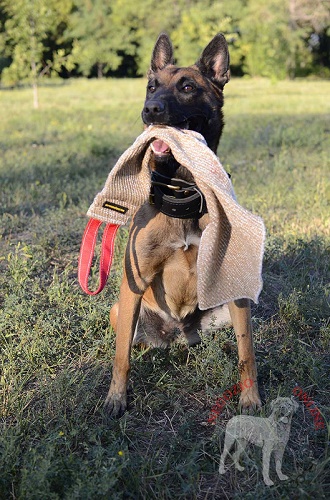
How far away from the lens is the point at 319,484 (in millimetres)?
1867

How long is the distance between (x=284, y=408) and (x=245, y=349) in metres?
0.35

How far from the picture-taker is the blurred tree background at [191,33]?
2891cm

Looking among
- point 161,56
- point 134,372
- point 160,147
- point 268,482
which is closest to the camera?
point 268,482

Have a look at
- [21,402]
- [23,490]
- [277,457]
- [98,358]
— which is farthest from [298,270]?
[23,490]

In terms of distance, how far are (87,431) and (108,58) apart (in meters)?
37.3

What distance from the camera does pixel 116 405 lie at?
100 inches

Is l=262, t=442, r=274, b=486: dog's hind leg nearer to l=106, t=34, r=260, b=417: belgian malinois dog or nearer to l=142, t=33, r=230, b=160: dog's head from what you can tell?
l=106, t=34, r=260, b=417: belgian malinois dog

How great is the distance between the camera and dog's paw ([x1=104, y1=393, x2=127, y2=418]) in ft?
8.25

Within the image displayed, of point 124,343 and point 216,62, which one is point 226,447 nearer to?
point 124,343

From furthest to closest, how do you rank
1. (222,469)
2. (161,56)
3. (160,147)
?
(161,56) < (160,147) < (222,469)

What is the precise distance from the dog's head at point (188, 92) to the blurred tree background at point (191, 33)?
20.2 m

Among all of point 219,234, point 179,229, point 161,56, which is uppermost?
point 161,56

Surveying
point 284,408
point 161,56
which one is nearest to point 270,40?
point 161,56

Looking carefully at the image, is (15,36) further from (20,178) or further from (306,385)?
(306,385)
